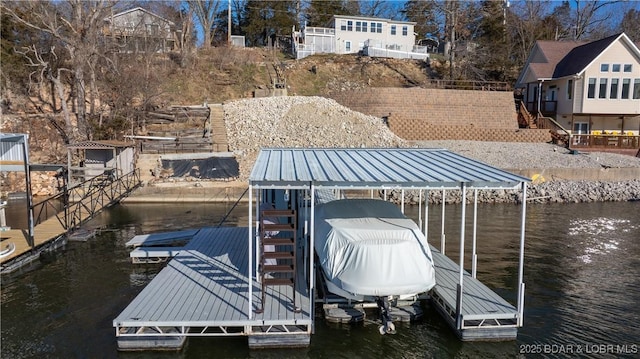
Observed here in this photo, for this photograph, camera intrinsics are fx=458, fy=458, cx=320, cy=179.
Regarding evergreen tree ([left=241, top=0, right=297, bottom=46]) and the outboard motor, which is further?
evergreen tree ([left=241, top=0, right=297, bottom=46])

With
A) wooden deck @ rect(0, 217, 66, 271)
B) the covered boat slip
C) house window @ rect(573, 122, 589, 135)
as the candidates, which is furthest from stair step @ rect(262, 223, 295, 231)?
house window @ rect(573, 122, 589, 135)

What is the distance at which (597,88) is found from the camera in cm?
3781

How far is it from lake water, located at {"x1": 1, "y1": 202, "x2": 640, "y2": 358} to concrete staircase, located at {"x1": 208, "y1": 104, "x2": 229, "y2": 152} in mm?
10914

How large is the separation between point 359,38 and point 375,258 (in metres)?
48.2

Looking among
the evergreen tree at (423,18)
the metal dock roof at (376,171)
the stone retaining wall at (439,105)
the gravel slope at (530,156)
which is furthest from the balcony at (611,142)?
the evergreen tree at (423,18)

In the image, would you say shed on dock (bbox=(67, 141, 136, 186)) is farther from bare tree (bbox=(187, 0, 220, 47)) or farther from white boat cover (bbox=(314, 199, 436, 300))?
bare tree (bbox=(187, 0, 220, 47))

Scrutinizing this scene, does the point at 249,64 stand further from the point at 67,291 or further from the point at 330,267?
the point at 330,267

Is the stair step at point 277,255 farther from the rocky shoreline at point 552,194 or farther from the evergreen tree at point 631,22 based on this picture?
the evergreen tree at point 631,22

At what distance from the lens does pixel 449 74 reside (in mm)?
49406

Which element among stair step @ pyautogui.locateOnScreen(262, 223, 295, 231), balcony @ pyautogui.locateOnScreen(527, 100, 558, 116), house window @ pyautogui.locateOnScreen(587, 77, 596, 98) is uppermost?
house window @ pyautogui.locateOnScreen(587, 77, 596, 98)

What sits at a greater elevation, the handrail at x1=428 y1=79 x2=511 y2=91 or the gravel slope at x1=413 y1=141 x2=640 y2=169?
the handrail at x1=428 y1=79 x2=511 y2=91

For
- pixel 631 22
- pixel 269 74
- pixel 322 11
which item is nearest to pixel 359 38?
pixel 322 11

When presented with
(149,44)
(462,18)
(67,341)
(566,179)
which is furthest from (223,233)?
(462,18)

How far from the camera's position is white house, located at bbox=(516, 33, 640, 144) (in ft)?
124
